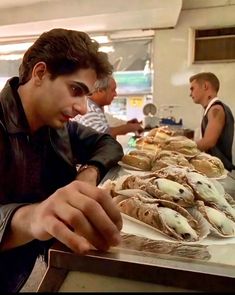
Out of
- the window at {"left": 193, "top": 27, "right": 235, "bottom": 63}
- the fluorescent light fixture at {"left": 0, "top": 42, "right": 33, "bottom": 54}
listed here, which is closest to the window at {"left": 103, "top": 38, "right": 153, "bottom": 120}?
the window at {"left": 193, "top": 27, "right": 235, "bottom": 63}

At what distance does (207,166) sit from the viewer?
1399mm

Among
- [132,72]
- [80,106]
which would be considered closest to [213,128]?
[80,106]

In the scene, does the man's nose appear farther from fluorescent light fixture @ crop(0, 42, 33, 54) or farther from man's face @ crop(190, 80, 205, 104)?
fluorescent light fixture @ crop(0, 42, 33, 54)

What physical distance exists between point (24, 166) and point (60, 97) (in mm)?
298

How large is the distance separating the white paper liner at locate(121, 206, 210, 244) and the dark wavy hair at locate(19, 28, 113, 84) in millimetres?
651

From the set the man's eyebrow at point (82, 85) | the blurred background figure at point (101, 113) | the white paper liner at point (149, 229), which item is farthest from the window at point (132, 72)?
the white paper liner at point (149, 229)

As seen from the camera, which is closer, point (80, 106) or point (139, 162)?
point (80, 106)

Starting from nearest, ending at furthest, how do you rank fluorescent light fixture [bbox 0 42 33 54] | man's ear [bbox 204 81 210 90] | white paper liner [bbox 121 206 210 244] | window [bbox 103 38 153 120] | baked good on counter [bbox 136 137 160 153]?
1. white paper liner [bbox 121 206 210 244]
2. baked good on counter [bbox 136 137 160 153]
3. man's ear [bbox 204 81 210 90]
4. window [bbox 103 38 153 120]
5. fluorescent light fixture [bbox 0 42 33 54]

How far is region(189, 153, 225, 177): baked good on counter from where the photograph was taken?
4.52 feet

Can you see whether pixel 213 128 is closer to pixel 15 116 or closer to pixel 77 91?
pixel 77 91

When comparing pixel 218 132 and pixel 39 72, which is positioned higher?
pixel 39 72

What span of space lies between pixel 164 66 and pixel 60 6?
1.77m

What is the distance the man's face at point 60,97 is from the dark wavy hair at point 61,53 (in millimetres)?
27

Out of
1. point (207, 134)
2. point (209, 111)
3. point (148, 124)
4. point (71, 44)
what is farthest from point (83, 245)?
point (148, 124)
